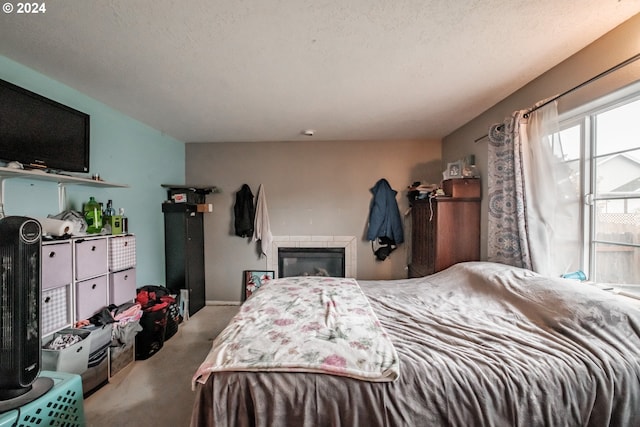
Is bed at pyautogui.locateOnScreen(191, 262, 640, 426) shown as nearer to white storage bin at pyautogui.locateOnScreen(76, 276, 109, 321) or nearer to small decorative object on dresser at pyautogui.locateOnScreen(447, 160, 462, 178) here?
white storage bin at pyautogui.locateOnScreen(76, 276, 109, 321)

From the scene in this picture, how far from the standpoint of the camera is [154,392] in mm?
1765

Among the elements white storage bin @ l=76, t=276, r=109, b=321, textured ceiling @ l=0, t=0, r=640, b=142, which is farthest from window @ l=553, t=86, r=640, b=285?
white storage bin @ l=76, t=276, r=109, b=321

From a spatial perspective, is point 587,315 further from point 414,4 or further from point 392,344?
point 414,4

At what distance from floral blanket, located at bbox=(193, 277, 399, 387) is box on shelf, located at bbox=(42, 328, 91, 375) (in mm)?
1129

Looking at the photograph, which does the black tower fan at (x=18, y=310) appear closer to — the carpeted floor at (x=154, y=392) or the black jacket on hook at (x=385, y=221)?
the carpeted floor at (x=154, y=392)

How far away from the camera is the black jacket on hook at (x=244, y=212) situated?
11.1 feet

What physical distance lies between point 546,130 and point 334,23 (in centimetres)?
159

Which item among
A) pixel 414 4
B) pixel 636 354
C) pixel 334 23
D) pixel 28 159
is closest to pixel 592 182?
pixel 636 354

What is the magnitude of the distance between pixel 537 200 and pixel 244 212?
3.10m

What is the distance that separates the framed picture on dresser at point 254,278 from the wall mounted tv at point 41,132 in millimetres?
2173

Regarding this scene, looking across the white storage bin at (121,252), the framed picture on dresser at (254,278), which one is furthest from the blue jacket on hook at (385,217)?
the white storage bin at (121,252)

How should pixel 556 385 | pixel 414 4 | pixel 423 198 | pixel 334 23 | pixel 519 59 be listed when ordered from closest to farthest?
pixel 556 385, pixel 414 4, pixel 334 23, pixel 519 59, pixel 423 198

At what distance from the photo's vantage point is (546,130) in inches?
65.2

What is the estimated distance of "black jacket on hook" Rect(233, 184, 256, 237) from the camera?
11.1 ft
